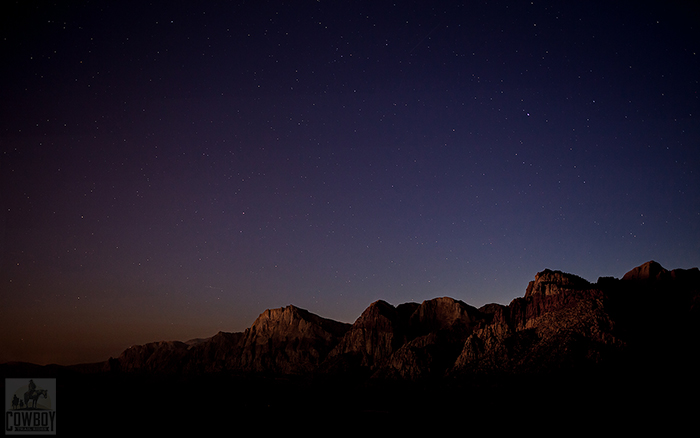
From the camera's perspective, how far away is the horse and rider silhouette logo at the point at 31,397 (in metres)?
77.1

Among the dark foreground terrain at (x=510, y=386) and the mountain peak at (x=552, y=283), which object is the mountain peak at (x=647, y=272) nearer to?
the dark foreground terrain at (x=510, y=386)

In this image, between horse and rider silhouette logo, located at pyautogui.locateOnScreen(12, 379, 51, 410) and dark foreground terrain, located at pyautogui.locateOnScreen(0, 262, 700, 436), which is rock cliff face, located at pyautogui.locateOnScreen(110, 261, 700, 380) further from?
horse and rider silhouette logo, located at pyautogui.locateOnScreen(12, 379, 51, 410)

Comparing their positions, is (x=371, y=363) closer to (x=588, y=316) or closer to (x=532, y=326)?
(x=532, y=326)

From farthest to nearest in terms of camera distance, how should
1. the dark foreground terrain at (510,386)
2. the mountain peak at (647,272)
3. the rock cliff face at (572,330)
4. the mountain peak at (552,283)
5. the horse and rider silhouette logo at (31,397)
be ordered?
1. the mountain peak at (647,272)
2. the mountain peak at (552,283)
3. the rock cliff face at (572,330)
4. the dark foreground terrain at (510,386)
5. the horse and rider silhouette logo at (31,397)

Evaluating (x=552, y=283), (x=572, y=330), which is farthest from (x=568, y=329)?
(x=552, y=283)

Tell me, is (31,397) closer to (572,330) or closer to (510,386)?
(510,386)

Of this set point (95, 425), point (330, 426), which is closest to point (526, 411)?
point (330, 426)

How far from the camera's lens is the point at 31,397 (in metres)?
80.4

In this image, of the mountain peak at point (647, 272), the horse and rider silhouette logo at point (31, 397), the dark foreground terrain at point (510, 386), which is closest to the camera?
the horse and rider silhouette logo at point (31, 397)

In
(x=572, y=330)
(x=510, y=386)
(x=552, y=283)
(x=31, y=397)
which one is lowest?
(x=510, y=386)

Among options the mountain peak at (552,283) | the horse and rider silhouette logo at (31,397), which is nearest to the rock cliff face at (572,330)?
the mountain peak at (552,283)

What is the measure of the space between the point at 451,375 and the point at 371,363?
58.8 metres

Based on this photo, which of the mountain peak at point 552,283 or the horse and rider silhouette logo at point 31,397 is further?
the mountain peak at point 552,283

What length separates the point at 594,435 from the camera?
83.8 meters
